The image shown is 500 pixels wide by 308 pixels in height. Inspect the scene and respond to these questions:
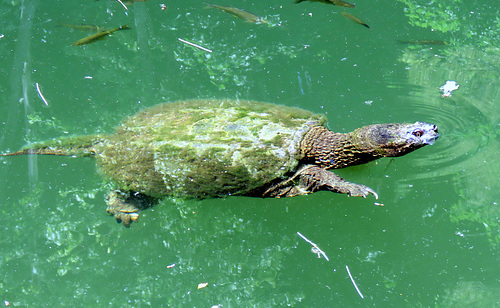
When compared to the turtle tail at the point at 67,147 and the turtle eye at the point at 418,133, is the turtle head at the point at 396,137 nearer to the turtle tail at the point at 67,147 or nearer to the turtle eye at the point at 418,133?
the turtle eye at the point at 418,133

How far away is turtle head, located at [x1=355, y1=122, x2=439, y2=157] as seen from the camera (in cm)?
333

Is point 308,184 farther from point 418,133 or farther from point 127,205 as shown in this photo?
point 127,205

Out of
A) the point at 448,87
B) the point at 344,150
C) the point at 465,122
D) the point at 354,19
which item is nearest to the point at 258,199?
the point at 344,150

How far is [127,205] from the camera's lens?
11.9ft

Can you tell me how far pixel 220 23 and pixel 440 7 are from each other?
131 inches

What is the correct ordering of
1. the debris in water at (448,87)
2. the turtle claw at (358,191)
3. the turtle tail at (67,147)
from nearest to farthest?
the turtle claw at (358,191) → the turtle tail at (67,147) → the debris in water at (448,87)

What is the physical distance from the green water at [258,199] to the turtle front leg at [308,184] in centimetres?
28

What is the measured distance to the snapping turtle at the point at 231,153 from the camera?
10.8 feet

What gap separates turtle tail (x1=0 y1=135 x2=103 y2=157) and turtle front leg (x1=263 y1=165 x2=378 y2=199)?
1722 mm

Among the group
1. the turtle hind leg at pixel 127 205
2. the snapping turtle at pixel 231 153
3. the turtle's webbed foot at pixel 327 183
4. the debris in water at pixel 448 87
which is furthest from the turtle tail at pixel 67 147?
the debris in water at pixel 448 87

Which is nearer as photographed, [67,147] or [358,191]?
[358,191]

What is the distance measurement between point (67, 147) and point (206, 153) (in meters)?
1.51

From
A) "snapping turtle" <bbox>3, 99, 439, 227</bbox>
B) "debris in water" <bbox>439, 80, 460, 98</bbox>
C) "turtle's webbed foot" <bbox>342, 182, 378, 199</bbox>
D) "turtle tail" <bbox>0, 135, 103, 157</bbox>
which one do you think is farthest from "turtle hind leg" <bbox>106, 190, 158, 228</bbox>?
"debris in water" <bbox>439, 80, 460, 98</bbox>

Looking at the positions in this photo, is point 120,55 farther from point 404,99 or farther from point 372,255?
point 372,255
